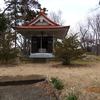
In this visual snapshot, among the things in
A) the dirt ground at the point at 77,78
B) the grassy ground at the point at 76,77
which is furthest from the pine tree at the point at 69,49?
the dirt ground at the point at 77,78

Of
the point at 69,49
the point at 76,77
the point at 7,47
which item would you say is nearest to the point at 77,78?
the point at 76,77

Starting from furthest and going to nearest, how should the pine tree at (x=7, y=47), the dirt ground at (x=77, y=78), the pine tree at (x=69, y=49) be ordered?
1. the pine tree at (x=7, y=47)
2. the pine tree at (x=69, y=49)
3. the dirt ground at (x=77, y=78)

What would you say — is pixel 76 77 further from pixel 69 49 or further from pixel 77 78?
pixel 69 49

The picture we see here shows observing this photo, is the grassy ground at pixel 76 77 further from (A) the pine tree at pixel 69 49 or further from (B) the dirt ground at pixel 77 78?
(A) the pine tree at pixel 69 49

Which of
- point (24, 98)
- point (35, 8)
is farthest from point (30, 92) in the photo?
point (35, 8)

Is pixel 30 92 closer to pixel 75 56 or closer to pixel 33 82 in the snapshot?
pixel 33 82

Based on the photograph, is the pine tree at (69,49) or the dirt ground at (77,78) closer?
the dirt ground at (77,78)

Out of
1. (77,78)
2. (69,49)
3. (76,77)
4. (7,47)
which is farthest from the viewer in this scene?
(7,47)

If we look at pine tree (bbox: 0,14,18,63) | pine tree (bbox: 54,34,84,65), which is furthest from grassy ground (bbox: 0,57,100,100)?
pine tree (bbox: 0,14,18,63)

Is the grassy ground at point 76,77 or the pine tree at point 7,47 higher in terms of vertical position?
the pine tree at point 7,47

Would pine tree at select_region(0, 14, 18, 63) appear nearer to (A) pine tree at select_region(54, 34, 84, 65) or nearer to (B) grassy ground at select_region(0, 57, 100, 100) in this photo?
(B) grassy ground at select_region(0, 57, 100, 100)

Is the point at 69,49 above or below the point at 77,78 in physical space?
above

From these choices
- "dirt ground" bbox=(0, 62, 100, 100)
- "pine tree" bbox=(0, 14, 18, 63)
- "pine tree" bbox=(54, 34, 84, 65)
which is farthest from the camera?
"pine tree" bbox=(0, 14, 18, 63)

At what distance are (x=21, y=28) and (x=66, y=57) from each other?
5091 millimetres
